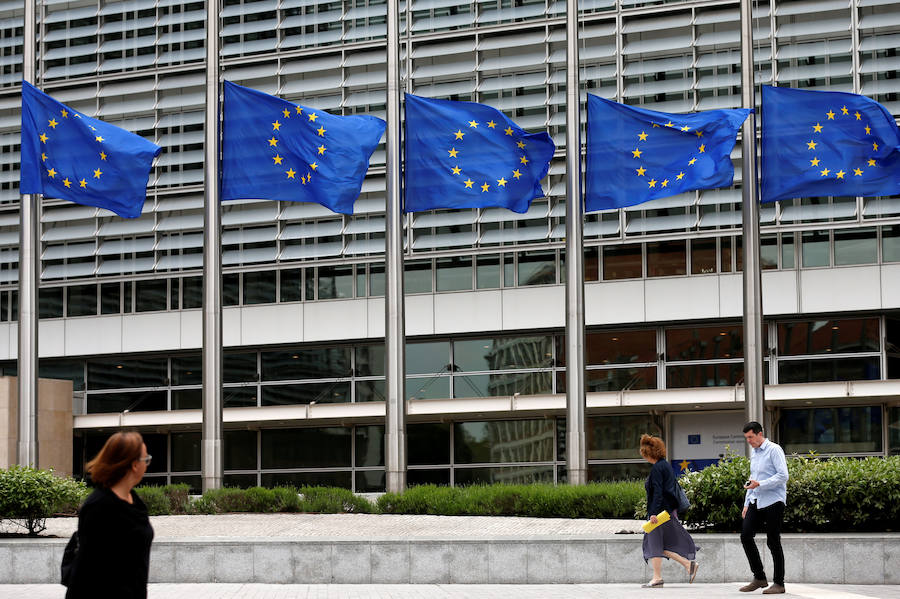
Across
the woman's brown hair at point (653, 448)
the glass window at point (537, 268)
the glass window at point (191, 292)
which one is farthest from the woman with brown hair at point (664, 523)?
the glass window at point (191, 292)

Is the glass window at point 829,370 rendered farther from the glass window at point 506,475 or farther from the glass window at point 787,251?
the glass window at point 506,475

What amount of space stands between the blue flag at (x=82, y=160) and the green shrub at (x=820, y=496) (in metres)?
12.9

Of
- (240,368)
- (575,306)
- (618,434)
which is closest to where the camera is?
(575,306)

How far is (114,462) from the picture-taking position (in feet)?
19.7

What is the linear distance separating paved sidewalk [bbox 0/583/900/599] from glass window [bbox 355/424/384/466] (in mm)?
19786

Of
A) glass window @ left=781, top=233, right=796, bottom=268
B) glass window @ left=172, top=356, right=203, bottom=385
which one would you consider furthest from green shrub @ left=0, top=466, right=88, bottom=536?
glass window @ left=781, top=233, right=796, bottom=268

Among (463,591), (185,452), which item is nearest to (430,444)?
(185,452)

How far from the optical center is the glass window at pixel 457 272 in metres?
34.1

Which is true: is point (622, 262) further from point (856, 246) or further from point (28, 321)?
point (28, 321)

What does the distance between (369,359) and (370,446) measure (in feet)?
8.72

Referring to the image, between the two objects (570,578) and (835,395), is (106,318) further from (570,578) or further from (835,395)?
(570,578)

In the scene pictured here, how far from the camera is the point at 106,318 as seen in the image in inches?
1452

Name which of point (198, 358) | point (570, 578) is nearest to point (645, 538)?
point (570, 578)

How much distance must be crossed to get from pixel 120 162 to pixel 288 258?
1119 cm
